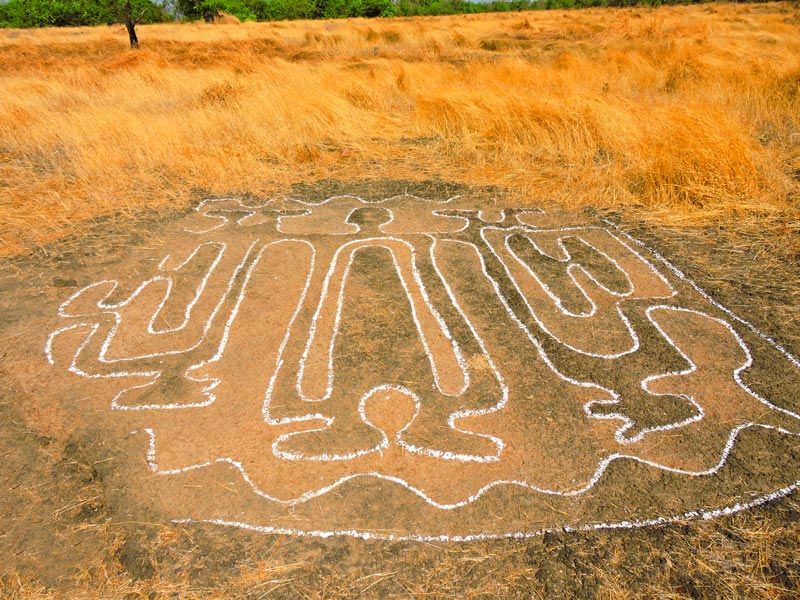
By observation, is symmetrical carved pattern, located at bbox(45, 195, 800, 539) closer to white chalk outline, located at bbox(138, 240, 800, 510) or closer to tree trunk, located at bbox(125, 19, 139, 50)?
white chalk outline, located at bbox(138, 240, 800, 510)

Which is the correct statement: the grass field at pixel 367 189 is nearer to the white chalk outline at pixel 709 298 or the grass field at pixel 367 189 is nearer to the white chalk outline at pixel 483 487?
the white chalk outline at pixel 709 298

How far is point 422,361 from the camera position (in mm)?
2889

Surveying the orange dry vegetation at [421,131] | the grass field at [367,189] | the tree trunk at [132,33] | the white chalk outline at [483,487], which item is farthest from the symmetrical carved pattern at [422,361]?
the tree trunk at [132,33]

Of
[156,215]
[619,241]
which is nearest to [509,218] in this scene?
[619,241]

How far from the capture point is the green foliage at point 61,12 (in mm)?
30453

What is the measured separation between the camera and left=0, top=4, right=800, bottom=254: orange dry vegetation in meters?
4.73

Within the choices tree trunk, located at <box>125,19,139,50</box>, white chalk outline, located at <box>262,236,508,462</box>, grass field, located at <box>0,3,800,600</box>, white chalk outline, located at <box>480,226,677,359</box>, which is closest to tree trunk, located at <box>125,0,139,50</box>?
tree trunk, located at <box>125,19,139,50</box>

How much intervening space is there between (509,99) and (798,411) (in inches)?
207

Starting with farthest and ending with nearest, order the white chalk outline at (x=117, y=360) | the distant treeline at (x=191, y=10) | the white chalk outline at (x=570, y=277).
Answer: the distant treeline at (x=191, y=10) → the white chalk outline at (x=570, y=277) → the white chalk outline at (x=117, y=360)

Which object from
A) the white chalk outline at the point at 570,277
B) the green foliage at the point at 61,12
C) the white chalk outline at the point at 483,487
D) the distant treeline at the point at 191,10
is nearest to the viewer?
the white chalk outline at the point at 483,487

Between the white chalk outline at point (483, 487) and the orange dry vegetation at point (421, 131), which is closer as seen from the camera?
the white chalk outline at point (483, 487)

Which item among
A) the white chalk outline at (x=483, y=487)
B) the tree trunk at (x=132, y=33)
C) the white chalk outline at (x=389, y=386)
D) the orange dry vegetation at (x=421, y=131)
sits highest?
the tree trunk at (x=132, y=33)

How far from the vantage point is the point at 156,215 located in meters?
4.69

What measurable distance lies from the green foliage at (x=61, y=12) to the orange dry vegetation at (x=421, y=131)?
26.2 m
